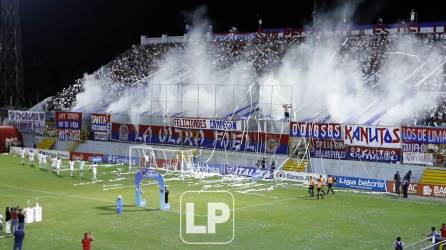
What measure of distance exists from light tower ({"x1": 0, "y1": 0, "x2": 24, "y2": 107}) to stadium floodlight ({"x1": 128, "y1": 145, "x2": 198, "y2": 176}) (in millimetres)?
23475

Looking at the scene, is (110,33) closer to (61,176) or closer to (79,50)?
(79,50)

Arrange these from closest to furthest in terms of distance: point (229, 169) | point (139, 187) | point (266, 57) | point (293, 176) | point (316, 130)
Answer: point (139, 187), point (293, 176), point (316, 130), point (229, 169), point (266, 57)

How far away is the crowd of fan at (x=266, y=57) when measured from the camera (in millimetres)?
51344

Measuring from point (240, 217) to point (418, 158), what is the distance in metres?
16.3

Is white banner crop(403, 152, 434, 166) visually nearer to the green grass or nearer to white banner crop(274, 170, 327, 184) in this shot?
the green grass

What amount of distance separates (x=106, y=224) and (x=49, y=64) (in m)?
59.9

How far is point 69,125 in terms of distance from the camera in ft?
198

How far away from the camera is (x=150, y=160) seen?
50000 mm

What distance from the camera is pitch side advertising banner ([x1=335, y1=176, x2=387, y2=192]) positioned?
128 feet

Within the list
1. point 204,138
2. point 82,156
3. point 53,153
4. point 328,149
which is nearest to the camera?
point 328,149

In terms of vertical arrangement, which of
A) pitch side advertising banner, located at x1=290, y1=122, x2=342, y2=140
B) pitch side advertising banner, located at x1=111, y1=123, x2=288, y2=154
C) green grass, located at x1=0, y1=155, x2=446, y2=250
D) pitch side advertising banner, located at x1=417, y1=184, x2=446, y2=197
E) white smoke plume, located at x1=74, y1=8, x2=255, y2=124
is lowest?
green grass, located at x1=0, y1=155, x2=446, y2=250

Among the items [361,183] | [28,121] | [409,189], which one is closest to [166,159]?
[361,183]

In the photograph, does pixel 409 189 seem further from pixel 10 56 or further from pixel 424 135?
pixel 10 56

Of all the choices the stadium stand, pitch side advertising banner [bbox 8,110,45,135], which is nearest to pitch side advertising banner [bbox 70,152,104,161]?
the stadium stand
